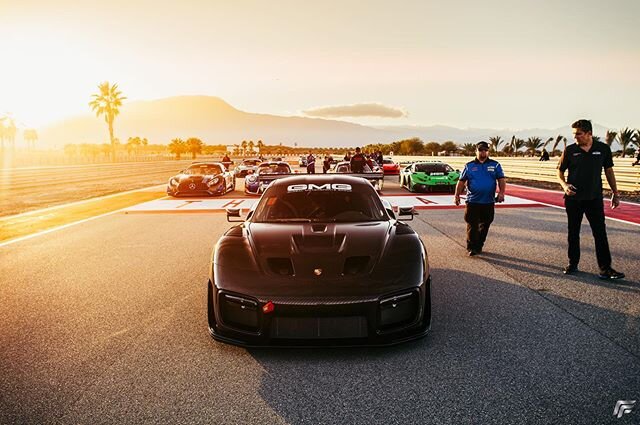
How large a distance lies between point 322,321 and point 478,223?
16.6ft

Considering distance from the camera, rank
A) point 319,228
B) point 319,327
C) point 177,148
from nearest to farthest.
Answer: point 319,327
point 319,228
point 177,148

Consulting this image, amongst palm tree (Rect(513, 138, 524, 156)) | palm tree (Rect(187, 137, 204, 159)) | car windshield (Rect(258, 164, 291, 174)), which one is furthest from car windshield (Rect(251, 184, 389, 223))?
palm tree (Rect(187, 137, 204, 159))

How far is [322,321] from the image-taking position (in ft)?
11.6

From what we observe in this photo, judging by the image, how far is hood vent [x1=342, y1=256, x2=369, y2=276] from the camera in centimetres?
382

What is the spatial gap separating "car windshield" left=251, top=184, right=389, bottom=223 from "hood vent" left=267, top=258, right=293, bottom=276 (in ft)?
3.64

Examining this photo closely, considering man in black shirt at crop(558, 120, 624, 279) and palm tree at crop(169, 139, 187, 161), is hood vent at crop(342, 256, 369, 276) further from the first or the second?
palm tree at crop(169, 139, 187, 161)

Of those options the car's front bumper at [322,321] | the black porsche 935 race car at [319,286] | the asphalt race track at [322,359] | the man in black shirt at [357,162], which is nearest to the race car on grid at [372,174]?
the man in black shirt at [357,162]

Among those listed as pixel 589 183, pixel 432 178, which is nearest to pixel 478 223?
pixel 589 183

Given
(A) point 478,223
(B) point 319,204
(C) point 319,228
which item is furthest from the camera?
(A) point 478,223

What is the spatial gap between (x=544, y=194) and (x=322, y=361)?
57.2 ft

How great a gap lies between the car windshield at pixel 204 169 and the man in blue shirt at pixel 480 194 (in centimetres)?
1427

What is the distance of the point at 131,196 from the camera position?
20.2m

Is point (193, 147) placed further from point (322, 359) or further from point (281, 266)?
point (322, 359)

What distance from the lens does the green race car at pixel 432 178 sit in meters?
20.0
